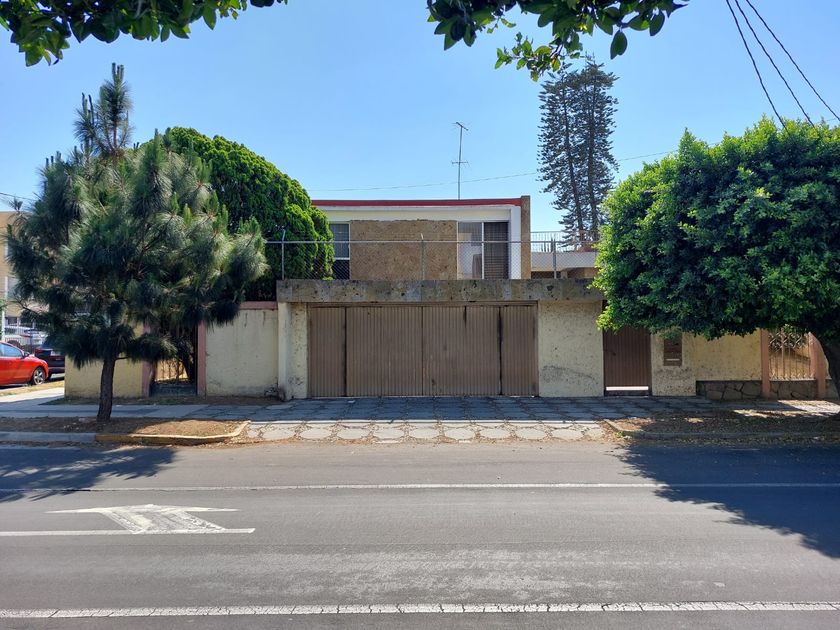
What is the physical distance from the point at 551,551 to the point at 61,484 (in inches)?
229

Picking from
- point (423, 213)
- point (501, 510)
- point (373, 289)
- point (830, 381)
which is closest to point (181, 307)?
point (373, 289)

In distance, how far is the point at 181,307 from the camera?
35.6ft

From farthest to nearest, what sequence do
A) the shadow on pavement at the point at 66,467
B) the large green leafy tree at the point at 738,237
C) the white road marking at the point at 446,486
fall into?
the large green leafy tree at the point at 738,237 < the shadow on pavement at the point at 66,467 < the white road marking at the point at 446,486

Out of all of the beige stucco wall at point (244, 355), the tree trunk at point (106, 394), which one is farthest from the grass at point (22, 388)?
the tree trunk at point (106, 394)

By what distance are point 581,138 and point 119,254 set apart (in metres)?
32.7

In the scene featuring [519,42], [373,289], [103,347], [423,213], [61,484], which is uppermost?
[423,213]

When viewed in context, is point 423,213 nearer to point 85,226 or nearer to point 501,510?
point 85,226

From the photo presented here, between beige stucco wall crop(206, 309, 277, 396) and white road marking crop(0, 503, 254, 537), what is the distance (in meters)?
8.29

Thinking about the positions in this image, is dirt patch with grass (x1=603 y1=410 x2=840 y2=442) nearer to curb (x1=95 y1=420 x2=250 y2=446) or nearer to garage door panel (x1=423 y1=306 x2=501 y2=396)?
garage door panel (x1=423 y1=306 x2=501 y2=396)

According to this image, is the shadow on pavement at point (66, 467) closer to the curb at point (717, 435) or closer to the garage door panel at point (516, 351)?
the curb at point (717, 435)

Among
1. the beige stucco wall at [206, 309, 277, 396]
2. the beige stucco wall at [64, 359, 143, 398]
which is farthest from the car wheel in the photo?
the beige stucco wall at [206, 309, 277, 396]

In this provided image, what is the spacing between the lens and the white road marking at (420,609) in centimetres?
409

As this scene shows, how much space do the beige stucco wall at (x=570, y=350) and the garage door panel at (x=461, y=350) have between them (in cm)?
109

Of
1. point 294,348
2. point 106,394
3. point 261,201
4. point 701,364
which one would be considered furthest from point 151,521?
point 701,364
